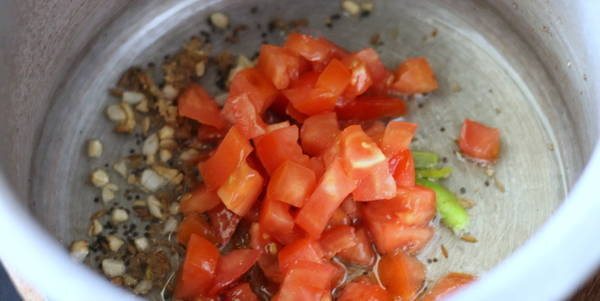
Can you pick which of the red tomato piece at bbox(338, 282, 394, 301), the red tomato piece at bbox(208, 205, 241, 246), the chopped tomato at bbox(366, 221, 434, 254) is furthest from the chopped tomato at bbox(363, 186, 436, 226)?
the red tomato piece at bbox(208, 205, 241, 246)

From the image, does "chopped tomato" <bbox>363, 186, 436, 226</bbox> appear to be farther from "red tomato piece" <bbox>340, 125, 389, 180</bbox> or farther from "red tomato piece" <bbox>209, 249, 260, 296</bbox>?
"red tomato piece" <bbox>209, 249, 260, 296</bbox>

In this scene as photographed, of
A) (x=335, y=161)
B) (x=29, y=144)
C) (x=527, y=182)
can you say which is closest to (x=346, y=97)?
(x=335, y=161)

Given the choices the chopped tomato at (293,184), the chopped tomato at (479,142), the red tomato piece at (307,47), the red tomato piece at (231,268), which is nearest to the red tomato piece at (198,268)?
the red tomato piece at (231,268)

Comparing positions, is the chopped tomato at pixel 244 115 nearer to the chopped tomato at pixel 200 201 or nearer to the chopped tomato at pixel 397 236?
the chopped tomato at pixel 200 201

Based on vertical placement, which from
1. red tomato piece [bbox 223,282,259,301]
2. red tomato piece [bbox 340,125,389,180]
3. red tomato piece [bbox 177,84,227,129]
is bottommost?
red tomato piece [bbox 223,282,259,301]

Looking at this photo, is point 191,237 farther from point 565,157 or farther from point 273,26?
point 565,157

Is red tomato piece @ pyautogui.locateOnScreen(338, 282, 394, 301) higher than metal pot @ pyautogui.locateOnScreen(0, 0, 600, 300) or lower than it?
lower
